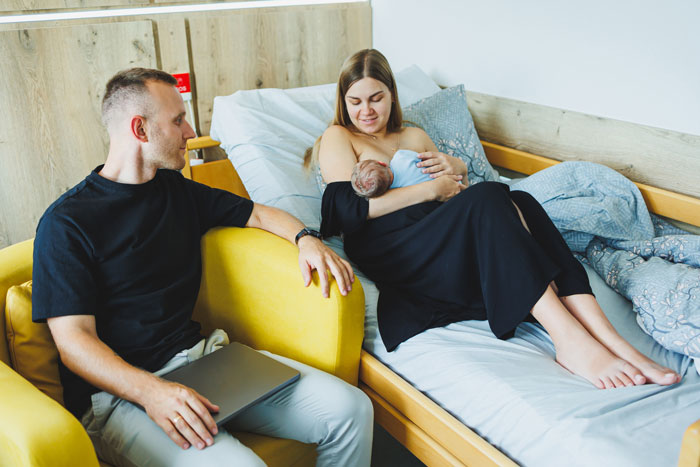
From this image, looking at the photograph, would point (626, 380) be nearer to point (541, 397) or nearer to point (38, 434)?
point (541, 397)

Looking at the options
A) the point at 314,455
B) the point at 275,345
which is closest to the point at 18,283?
the point at 275,345

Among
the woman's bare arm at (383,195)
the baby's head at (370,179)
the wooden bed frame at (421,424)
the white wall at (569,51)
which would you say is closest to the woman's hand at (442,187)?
the woman's bare arm at (383,195)

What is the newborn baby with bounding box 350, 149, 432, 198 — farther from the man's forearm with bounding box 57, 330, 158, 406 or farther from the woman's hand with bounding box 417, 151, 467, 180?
the man's forearm with bounding box 57, 330, 158, 406

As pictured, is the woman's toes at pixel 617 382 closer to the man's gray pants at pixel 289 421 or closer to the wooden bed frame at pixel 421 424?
the wooden bed frame at pixel 421 424

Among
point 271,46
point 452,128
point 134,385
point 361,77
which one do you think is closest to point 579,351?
point 134,385

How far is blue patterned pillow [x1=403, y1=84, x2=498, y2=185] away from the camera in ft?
7.30

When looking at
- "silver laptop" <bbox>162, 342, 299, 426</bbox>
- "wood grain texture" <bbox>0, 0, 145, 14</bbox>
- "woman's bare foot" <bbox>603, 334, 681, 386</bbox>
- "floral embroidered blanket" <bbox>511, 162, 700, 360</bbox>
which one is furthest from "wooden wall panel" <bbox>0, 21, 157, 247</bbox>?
"woman's bare foot" <bbox>603, 334, 681, 386</bbox>

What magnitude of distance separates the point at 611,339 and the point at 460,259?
397 mm

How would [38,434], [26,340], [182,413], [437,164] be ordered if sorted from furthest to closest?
1. [437,164]
2. [26,340]
3. [182,413]
4. [38,434]

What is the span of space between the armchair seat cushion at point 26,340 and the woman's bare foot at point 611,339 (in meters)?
1.21

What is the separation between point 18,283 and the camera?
131 cm

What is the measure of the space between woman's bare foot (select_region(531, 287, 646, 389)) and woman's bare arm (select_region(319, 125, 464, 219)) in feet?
1.63

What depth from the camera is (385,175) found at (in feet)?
5.62

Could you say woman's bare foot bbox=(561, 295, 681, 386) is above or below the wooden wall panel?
below
